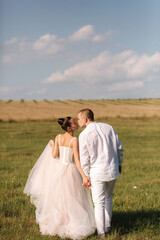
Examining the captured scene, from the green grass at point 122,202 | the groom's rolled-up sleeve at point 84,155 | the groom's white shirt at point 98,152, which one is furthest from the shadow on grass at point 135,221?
the groom's rolled-up sleeve at point 84,155

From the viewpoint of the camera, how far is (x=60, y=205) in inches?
207

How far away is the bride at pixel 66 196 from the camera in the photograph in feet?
16.8

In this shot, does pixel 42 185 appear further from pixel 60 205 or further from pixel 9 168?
pixel 9 168

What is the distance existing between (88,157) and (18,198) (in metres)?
3.27

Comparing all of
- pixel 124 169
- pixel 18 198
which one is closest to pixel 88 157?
pixel 18 198

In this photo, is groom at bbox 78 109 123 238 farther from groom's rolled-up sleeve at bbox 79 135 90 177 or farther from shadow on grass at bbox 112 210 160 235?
shadow on grass at bbox 112 210 160 235

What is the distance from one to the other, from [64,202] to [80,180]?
50cm

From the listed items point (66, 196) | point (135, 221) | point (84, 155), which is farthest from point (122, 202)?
point (84, 155)

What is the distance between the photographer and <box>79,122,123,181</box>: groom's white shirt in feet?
15.9

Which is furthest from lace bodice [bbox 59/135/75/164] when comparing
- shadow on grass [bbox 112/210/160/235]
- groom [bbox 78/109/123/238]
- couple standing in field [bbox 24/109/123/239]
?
shadow on grass [bbox 112/210/160/235]

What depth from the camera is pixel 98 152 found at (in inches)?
193

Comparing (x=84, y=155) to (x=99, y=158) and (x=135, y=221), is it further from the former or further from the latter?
(x=135, y=221)

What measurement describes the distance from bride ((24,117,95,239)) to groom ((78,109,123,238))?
→ 20cm

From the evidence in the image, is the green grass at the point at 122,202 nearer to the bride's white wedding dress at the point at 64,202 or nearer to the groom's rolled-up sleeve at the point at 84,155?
the bride's white wedding dress at the point at 64,202
